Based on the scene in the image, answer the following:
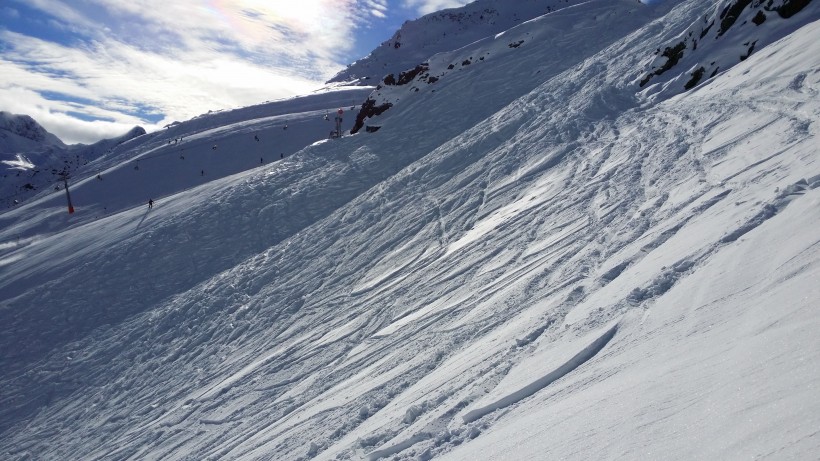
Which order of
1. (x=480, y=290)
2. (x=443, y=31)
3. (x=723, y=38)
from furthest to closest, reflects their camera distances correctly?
(x=443, y=31) → (x=723, y=38) → (x=480, y=290)

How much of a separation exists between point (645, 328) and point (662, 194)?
A: 4979mm

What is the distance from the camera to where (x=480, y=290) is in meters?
10.2

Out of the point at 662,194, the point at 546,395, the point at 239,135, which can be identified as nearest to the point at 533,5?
the point at 239,135

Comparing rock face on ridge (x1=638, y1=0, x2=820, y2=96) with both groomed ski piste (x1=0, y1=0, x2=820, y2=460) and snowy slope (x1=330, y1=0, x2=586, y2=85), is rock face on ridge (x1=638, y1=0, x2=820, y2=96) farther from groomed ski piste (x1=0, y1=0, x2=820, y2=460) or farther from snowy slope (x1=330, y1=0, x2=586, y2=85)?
snowy slope (x1=330, y1=0, x2=586, y2=85)

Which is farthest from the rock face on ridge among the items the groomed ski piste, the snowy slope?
the snowy slope

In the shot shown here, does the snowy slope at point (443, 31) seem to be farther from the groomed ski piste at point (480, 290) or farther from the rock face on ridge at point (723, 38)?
the rock face on ridge at point (723, 38)

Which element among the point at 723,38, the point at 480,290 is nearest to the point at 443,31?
the point at 723,38

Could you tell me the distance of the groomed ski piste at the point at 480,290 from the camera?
4.79 metres

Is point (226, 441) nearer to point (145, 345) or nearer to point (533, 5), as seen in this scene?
point (145, 345)

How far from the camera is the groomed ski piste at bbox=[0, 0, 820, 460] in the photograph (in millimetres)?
4785

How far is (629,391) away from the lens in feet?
15.5

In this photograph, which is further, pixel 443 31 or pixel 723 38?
pixel 443 31

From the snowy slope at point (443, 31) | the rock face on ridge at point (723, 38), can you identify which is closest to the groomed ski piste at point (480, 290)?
the rock face on ridge at point (723, 38)

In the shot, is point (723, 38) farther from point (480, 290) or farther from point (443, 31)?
point (443, 31)
